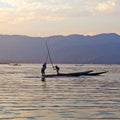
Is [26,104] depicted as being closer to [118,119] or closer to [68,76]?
[118,119]

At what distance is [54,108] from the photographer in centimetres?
2531

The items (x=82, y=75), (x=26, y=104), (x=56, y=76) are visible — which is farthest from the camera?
(x=82, y=75)

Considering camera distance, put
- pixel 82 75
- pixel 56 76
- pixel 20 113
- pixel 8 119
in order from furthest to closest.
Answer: pixel 82 75 < pixel 56 76 < pixel 20 113 < pixel 8 119

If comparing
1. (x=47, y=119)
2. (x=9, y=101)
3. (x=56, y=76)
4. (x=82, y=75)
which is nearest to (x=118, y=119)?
(x=47, y=119)

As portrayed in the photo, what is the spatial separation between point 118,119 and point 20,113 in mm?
5052

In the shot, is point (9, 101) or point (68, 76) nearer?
point (9, 101)

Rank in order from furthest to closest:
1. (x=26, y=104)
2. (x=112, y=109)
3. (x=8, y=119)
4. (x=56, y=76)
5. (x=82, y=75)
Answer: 1. (x=82, y=75)
2. (x=56, y=76)
3. (x=26, y=104)
4. (x=112, y=109)
5. (x=8, y=119)

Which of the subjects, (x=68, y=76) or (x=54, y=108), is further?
(x=68, y=76)

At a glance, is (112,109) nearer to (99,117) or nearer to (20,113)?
(99,117)

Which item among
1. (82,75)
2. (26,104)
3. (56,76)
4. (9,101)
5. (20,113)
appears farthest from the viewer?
(82,75)

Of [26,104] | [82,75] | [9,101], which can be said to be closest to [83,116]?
[26,104]

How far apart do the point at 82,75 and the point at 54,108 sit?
49.8 metres

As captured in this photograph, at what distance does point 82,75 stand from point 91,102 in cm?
4628

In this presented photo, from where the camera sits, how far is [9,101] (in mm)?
29031
